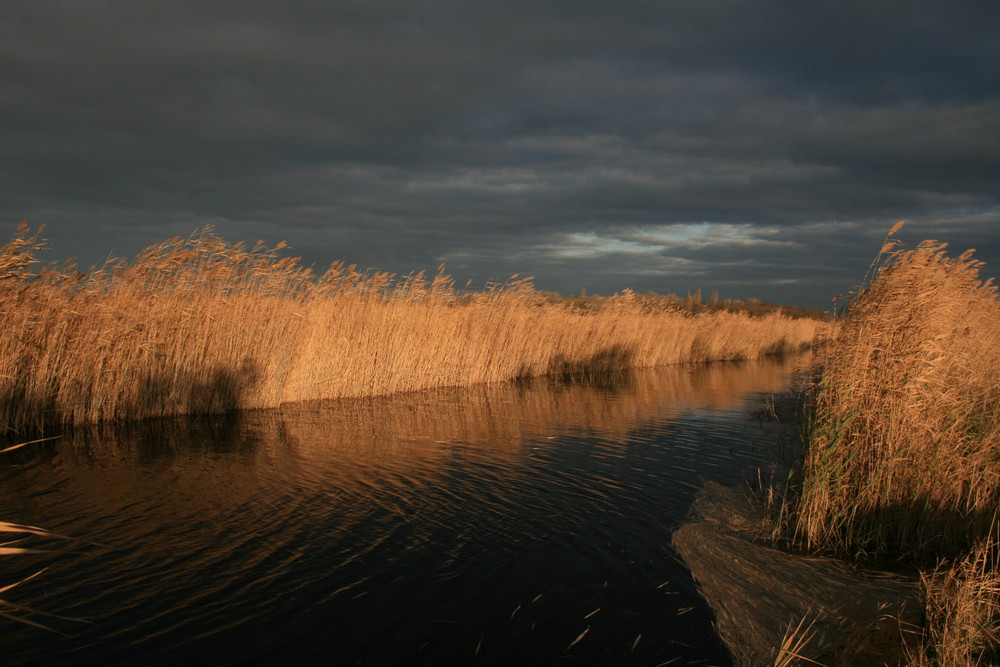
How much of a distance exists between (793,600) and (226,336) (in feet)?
34.1

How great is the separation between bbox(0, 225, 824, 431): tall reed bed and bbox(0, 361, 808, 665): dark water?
1.05 meters

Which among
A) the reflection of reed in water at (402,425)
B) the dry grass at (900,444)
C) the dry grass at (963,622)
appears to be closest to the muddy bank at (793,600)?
the dry grass at (963,622)

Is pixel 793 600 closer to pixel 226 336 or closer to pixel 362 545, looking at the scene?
pixel 362 545

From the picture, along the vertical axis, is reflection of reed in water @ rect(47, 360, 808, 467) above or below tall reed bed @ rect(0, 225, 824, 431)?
below

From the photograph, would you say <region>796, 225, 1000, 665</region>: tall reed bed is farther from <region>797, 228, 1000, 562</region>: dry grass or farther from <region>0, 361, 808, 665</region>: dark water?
<region>0, 361, 808, 665</region>: dark water

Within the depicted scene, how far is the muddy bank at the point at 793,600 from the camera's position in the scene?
3.93 m

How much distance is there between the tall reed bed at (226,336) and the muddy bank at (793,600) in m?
5.00

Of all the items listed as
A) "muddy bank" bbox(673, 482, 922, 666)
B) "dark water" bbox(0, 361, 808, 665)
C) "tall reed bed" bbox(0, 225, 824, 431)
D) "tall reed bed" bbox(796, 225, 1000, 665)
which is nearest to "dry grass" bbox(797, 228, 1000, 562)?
"tall reed bed" bbox(796, 225, 1000, 665)

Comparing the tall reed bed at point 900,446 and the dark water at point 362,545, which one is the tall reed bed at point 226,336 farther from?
the tall reed bed at point 900,446

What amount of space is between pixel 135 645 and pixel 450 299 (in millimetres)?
13209

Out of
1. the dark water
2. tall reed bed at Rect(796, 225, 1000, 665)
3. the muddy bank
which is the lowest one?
the muddy bank

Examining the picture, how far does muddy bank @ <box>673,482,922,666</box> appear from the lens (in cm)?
393

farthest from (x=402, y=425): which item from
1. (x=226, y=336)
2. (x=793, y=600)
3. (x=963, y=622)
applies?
(x=963, y=622)

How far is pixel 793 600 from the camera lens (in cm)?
454
